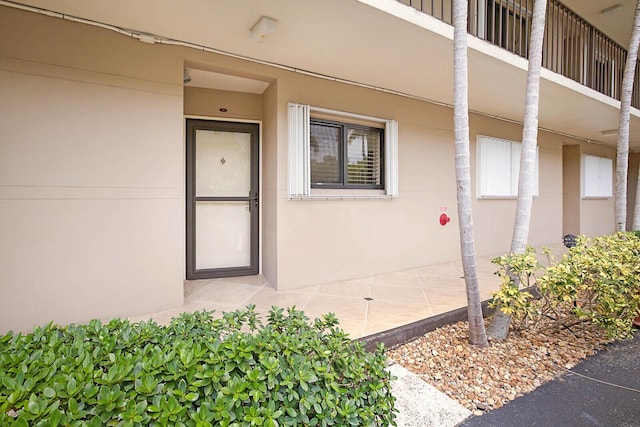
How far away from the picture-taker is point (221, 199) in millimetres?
4668

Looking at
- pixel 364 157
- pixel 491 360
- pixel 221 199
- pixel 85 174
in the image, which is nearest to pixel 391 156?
pixel 364 157

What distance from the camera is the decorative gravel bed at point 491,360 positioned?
2178mm

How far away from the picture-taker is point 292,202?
162 inches

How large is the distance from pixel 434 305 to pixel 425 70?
115 inches

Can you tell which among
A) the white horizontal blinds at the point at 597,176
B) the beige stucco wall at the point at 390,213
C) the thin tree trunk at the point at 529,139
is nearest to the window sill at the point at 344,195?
the beige stucco wall at the point at 390,213

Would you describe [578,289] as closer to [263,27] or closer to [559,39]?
[263,27]

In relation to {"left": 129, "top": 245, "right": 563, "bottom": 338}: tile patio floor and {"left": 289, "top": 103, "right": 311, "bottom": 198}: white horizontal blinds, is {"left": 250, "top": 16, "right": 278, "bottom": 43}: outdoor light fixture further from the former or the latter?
{"left": 129, "top": 245, "right": 563, "bottom": 338}: tile patio floor

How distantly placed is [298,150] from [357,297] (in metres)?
1.98

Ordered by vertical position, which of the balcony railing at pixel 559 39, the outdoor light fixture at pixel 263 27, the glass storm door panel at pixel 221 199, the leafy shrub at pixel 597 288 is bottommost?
the leafy shrub at pixel 597 288

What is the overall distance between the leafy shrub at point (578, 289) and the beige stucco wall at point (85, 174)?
332 centimetres

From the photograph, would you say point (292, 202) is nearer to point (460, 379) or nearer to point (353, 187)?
point (353, 187)

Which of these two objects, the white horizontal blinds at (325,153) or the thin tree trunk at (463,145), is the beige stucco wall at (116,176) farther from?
the thin tree trunk at (463,145)

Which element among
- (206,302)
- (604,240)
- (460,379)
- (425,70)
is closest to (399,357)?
(460,379)

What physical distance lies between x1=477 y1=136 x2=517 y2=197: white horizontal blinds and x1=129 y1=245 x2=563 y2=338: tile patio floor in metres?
2.11
